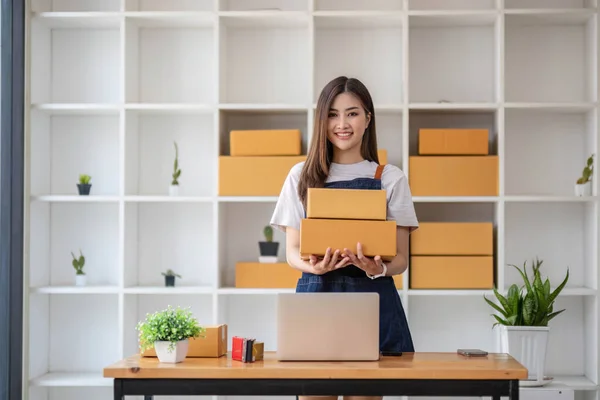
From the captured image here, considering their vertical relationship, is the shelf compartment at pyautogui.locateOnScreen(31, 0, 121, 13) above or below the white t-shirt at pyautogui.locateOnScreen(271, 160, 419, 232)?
above

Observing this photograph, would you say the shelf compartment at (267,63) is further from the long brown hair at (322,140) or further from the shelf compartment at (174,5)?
the long brown hair at (322,140)

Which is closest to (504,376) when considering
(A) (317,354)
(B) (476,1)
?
(A) (317,354)

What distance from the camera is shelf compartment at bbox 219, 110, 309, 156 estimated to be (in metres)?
4.06

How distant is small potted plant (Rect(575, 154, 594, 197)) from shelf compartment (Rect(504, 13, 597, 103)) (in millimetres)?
373

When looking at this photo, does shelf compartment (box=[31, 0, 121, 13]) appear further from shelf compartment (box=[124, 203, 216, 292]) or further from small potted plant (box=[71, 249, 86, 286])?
small potted plant (box=[71, 249, 86, 286])

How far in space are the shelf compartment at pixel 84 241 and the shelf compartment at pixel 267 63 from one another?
2.97 ft

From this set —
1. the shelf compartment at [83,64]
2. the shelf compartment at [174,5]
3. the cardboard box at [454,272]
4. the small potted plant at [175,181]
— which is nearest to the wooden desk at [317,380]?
the cardboard box at [454,272]

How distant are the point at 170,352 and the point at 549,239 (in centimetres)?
246

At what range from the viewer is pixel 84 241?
416 centimetres

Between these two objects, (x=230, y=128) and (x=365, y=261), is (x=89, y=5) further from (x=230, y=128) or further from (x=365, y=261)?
(x=365, y=261)

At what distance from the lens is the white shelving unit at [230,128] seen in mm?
3863

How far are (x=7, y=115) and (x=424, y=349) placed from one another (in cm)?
232

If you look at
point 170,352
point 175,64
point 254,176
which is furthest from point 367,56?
point 170,352

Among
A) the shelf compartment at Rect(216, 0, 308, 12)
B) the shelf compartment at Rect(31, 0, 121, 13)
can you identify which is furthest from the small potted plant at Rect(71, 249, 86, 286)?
the shelf compartment at Rect(216, 0, 308, 12)
